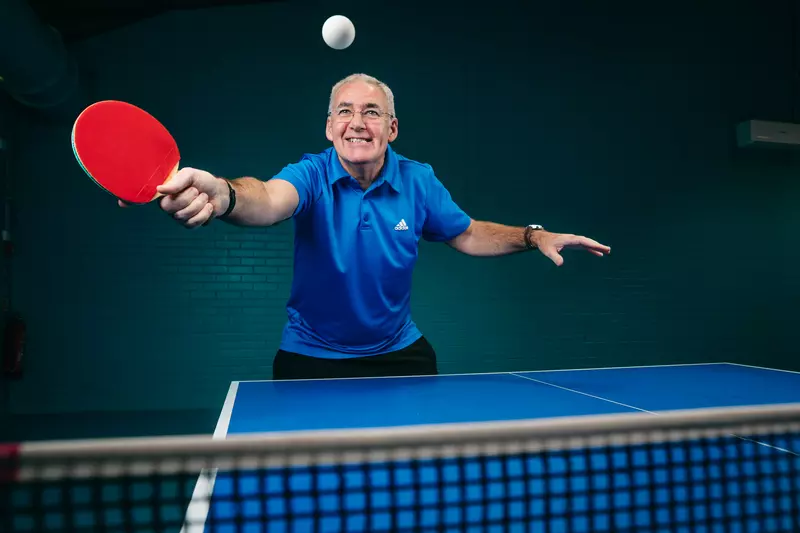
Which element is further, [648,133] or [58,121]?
[648,133]

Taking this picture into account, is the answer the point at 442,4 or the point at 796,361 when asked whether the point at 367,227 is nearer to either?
the point at 442,4

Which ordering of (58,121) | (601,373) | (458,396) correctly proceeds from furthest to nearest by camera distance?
(58,121)
(601,373)
(458,396)

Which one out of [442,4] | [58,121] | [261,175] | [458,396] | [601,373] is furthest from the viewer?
[442,4]

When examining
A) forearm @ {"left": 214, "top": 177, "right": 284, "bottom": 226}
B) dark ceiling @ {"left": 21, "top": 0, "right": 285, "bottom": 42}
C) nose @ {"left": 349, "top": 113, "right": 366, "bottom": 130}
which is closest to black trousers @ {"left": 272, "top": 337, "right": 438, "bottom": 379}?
forearm @ {"left": 214, "top": 177, "right": 284, "bottom": 226}

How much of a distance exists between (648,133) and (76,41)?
5.64 m

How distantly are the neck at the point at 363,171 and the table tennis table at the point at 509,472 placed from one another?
820 millimetres

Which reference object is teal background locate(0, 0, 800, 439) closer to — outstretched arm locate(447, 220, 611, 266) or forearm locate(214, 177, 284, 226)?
outstretched arm locate(447, 220, 611, 266)

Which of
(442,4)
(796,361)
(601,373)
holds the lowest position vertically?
(796,361)

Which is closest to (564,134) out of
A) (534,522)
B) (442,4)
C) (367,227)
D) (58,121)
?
(442,4)

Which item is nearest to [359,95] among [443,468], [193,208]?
[193,208]

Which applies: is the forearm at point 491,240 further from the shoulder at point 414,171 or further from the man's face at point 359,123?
the man's face at point 359,123

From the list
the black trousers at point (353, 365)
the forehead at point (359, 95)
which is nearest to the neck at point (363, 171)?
the forehead at point (359, 95)

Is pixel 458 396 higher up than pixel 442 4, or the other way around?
pixel 442 4

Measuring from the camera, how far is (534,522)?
0.94 m
